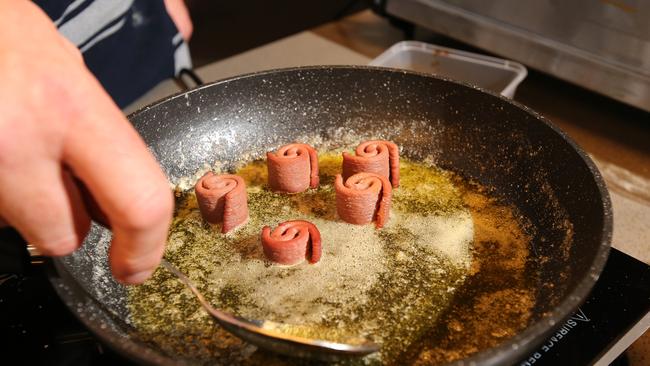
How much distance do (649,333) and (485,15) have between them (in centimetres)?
94

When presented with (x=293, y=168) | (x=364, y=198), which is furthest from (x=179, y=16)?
(x=364, y=198)

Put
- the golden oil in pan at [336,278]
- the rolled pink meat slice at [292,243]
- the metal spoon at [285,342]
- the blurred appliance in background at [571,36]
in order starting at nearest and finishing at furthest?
1. the metal spoon at [285,342]
2. the golden oil in pan at [336,278]
3. the rolled pink meat slice at [292,243]
4. the blurred appliance in background at [571,36]

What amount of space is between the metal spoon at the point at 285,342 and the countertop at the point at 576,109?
1.69 ft

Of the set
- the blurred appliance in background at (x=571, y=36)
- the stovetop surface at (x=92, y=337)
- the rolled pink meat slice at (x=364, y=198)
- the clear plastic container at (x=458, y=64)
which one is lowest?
the stovetop surface at (x=92, y=337)

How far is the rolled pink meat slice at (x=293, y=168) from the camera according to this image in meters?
1.11

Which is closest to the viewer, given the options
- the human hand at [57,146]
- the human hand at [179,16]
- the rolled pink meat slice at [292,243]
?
the human hand at [57,146]

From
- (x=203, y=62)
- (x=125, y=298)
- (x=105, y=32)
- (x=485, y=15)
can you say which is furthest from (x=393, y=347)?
(x=203, y=62)

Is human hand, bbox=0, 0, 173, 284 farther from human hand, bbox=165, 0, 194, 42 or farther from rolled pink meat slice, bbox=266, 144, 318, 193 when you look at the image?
human hand, bbox=165, 0, 194, 42

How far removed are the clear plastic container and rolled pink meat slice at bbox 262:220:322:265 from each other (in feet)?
2.34

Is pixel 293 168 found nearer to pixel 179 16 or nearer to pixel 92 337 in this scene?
pixel 92 337

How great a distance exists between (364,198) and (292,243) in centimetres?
16

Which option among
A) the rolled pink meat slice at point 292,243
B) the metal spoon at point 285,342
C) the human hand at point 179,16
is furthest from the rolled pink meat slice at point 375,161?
the human hand at point 179,16

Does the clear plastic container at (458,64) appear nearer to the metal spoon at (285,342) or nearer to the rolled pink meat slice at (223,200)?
the rolled pink meat slice at (223,200)

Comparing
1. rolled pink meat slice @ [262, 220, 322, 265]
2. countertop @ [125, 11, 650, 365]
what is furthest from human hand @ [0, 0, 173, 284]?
countertop @ [125, 11, 650, 365]
